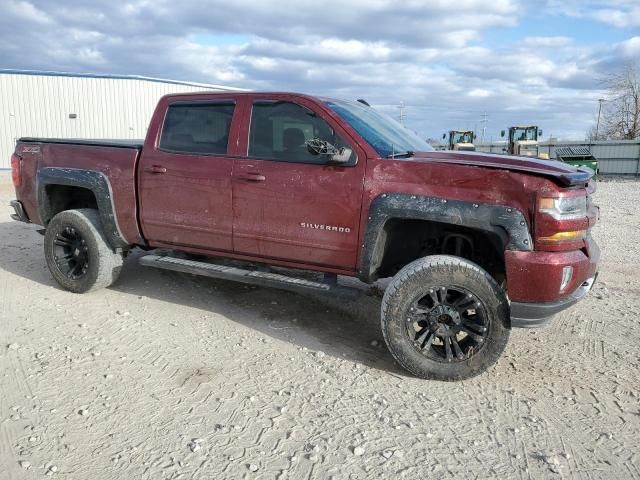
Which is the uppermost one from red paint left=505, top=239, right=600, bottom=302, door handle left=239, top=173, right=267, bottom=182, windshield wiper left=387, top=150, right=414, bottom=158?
windshield wiper left=387, top=150, right=414, bottom=158

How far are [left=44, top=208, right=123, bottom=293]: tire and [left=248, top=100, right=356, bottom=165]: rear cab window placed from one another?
1.97 metres

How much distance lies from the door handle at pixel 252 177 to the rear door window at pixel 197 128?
1.10 ft

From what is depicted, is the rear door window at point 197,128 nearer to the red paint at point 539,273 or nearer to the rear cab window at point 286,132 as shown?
the rear cab window at point 286,132

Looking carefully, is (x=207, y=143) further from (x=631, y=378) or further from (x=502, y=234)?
(x=631, y=378)

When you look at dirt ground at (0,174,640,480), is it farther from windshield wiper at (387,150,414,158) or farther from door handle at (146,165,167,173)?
windshield wiper at (387,150,414,158)

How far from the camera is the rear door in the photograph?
177 inches

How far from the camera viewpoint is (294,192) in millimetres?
4102

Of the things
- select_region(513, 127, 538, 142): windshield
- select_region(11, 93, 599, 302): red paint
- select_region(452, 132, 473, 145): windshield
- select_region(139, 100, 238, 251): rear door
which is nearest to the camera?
select_region(11, 93, 599, 302): red paint

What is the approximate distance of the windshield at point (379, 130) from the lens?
408 cm

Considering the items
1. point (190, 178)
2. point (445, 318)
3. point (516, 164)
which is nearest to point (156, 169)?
point (190, 178)

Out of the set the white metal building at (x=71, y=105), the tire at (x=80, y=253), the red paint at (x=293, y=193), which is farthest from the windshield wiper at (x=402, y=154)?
the white metal building at (x=71, y=105)

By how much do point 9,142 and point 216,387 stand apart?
24063 millimetres

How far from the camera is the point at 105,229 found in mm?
5164

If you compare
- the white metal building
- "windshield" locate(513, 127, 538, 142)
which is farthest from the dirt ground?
"windshield" locate(513, 127, 538, 142)
